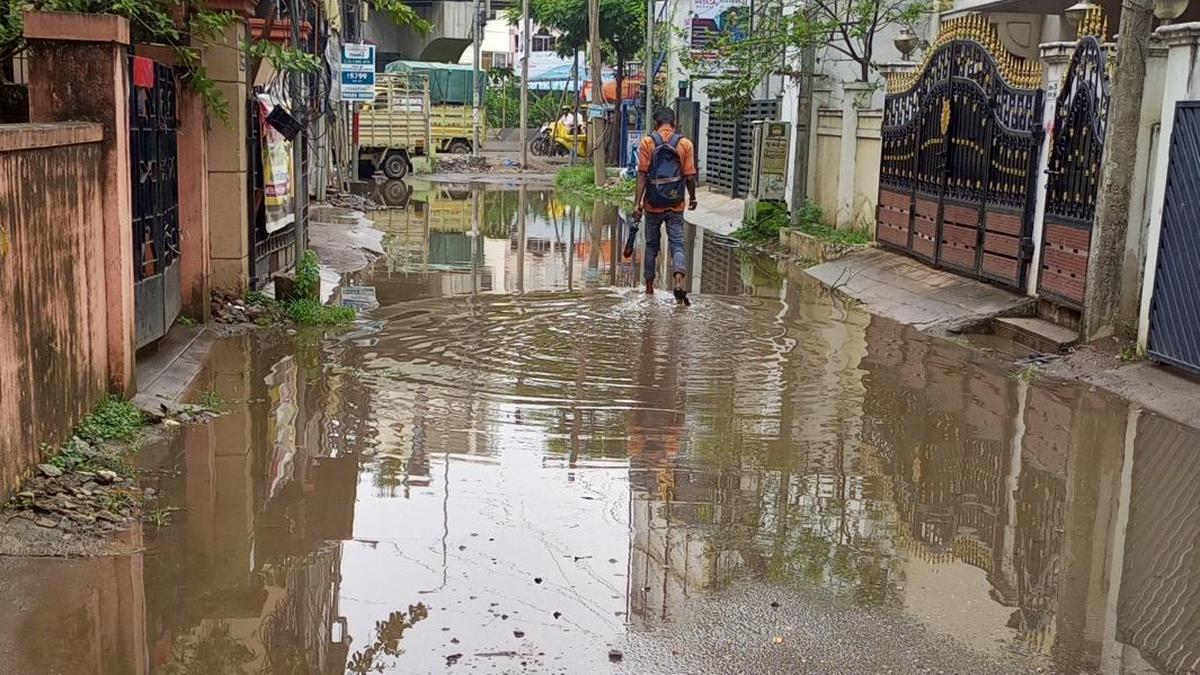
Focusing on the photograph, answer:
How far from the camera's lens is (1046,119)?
11805mm

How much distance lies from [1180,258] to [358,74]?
677 inches

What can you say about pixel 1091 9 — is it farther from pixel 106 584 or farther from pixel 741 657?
pixel 106 584

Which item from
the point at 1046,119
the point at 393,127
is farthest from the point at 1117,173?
the point at 393,127

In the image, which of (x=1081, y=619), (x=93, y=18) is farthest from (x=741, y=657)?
(x=93, y=18)

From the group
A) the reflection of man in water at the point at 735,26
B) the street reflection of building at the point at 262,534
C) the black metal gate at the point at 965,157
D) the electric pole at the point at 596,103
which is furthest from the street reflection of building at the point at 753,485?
the electric pole at the point at 596,103

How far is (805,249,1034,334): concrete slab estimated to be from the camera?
12.1 meters

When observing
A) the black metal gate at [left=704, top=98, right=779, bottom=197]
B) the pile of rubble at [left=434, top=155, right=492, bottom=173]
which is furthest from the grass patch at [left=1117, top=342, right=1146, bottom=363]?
the pile of rubble at [left=434, top=155, right=492, bottom=173]

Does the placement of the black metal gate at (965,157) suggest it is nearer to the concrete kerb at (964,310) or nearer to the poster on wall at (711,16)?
the concrete kerb at (964,310)

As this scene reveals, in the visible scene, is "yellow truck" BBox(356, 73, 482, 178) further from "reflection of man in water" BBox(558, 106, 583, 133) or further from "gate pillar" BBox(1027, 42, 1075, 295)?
"gate pillar" BBox(1027, 42, 1075, 295)

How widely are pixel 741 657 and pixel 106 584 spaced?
2.61 meters

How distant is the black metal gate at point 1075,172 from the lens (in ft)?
35.1

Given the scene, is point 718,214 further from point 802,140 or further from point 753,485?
point 753,485

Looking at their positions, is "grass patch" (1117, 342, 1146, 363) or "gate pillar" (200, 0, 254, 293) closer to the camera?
"grass patch" (1117, 342, 1146, 363)

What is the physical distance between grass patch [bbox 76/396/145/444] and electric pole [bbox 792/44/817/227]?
13.6 m
